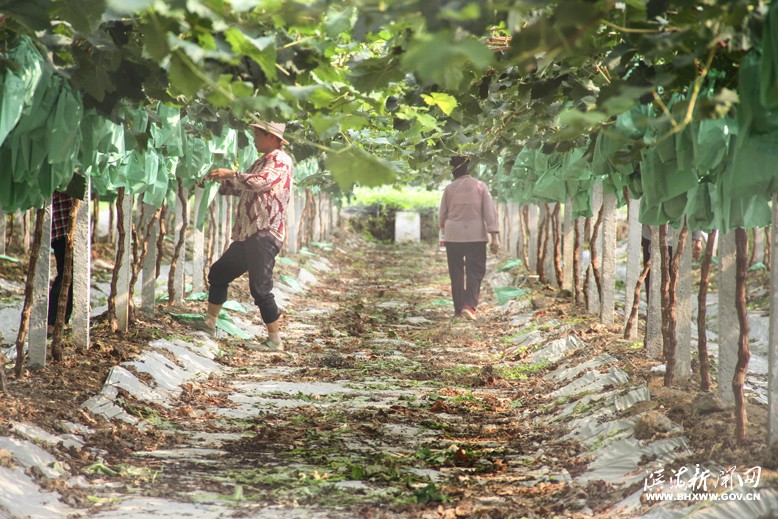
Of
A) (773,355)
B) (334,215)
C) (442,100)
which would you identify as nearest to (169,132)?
(442,100)

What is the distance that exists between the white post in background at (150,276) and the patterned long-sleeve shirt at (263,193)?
933 mm

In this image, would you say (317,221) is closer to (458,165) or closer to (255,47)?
(458,165)

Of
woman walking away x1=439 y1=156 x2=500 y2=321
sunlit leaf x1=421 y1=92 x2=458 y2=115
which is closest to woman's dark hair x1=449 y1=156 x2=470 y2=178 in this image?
woman walking away x1=439 y1=156 x2=500 y2=321

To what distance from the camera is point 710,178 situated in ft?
12.3

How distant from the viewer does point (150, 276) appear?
741 cm

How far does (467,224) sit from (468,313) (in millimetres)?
1015

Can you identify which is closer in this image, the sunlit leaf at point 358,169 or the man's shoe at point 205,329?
the sunlit leaf at point 358,169

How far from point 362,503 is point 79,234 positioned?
3215 mm

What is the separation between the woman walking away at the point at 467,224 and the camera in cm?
930

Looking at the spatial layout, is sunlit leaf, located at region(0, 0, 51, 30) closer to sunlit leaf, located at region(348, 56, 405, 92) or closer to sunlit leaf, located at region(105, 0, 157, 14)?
sunlit leaf, located at region(105, 0, 157, 14)

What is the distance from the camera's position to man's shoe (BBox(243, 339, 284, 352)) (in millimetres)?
7352

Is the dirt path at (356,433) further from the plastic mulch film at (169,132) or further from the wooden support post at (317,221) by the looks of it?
the wooden support post at (317,221)

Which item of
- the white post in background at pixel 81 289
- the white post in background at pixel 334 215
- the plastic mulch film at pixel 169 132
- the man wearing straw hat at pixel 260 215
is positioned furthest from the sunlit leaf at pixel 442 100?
the white post in background at pixel 334 215

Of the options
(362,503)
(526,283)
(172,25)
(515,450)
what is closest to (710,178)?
(515,450)
